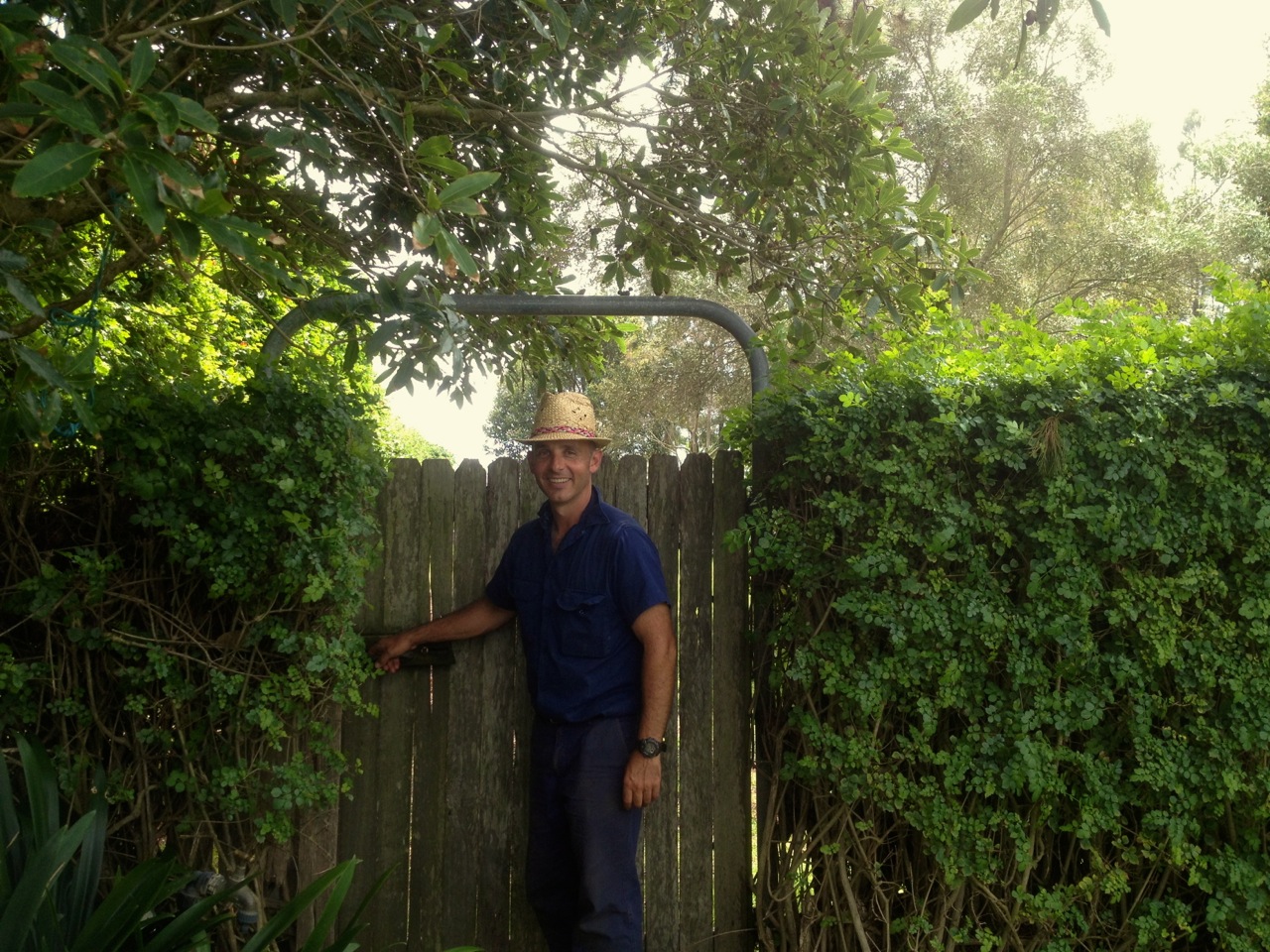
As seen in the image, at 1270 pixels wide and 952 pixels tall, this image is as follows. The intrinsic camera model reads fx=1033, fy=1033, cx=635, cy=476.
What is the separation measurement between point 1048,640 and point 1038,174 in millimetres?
18099

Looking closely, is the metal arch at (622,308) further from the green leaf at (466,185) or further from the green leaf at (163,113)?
the green leaf at (163,113)

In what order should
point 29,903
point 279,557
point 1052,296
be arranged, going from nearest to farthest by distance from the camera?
1. point 29,903
2. point 279,557
3. point 1052,296

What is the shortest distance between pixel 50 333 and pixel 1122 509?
4010 millimetres

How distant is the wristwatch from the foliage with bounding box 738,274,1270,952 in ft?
1.82

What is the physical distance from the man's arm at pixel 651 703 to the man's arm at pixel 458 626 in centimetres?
69

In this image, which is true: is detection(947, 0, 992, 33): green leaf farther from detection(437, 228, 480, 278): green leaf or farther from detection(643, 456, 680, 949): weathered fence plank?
detection(643, 456, 680, 949): weathered fence plank

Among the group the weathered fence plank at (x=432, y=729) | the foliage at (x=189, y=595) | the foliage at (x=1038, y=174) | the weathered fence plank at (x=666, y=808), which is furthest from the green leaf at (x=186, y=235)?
the foliage at (x=1038, y=174)

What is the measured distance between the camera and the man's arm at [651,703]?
12.3 ft

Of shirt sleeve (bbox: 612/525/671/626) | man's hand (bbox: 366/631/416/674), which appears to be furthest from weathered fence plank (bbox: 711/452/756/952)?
man's hand (bbox: 366/631/416/674)

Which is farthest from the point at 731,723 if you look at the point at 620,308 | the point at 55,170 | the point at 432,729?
the point at 55,170

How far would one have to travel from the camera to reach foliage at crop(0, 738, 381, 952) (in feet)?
9.05

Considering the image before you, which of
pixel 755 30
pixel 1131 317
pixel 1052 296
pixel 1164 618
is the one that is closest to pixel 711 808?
pixel 1164 618

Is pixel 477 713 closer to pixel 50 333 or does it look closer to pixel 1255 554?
pixel 50 333

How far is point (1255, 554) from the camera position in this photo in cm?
377
